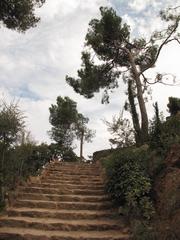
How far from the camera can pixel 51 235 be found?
23.4 feet

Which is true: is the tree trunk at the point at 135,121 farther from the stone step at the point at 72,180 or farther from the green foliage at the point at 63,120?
the green foliage at the point at 63,120

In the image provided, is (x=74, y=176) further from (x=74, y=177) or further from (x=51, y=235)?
(x=51, y=235)

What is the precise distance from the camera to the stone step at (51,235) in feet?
23.2

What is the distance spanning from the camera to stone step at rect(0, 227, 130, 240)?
23.2ft

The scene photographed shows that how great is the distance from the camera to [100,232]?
776 centimetres

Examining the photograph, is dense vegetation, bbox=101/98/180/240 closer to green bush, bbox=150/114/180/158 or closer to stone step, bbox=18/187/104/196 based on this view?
green bush, bbox=150/114/180/158

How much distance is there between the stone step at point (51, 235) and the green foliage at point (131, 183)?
79 cm

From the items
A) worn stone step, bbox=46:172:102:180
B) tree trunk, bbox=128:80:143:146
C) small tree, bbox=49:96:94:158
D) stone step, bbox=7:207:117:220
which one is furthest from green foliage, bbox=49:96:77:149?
stone step, bbox=7:207:117:220

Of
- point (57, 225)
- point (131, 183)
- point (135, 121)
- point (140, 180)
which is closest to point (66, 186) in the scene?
point (131, 183)

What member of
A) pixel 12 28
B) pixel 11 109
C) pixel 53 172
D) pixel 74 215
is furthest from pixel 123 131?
pixel 74 215

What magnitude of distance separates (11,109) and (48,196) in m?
5.18

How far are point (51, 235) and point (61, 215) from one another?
1456 millimetres

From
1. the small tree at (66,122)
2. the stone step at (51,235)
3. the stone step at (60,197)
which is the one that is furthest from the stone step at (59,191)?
the small tree at (66,122)

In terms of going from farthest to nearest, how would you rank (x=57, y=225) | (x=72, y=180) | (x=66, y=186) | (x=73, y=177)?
(x=73, y=177) → (x=72, y=180) → (x=66, y=186) → (x=57, y=225)
